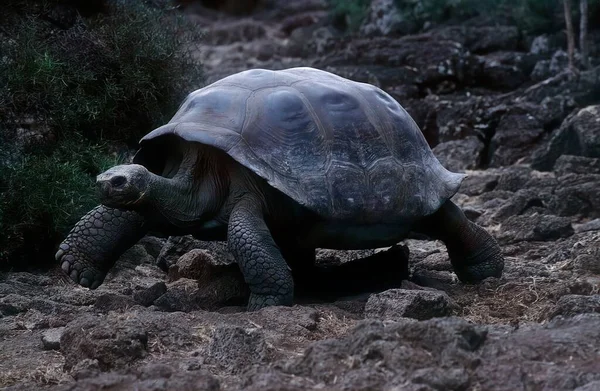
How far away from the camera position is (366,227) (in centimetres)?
439

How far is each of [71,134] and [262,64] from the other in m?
9.57

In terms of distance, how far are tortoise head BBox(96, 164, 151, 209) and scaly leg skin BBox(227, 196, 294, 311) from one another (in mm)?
414

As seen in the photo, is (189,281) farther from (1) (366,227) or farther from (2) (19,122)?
(2) (19,122)

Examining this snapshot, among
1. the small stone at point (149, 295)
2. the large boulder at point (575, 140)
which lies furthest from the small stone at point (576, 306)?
the large boulder at point (575, 140)

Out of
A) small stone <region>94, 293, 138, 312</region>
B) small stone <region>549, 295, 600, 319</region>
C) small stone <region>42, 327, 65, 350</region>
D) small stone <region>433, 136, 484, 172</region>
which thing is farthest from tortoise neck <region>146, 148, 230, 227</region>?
small stone <region>433, 136, 484, 172</region>

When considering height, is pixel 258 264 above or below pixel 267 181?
below

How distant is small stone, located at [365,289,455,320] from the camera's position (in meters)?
3.48

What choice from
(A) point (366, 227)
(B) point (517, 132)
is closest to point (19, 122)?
(A) point (366, 227)

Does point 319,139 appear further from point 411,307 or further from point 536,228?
point 536,228

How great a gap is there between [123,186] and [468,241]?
1.88 metres

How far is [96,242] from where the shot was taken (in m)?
4.28

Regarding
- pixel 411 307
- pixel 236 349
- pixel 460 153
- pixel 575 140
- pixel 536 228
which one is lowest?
pixel 460 153

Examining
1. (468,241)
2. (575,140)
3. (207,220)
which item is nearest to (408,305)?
(207,220)

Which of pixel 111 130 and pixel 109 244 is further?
pixel 111 130
